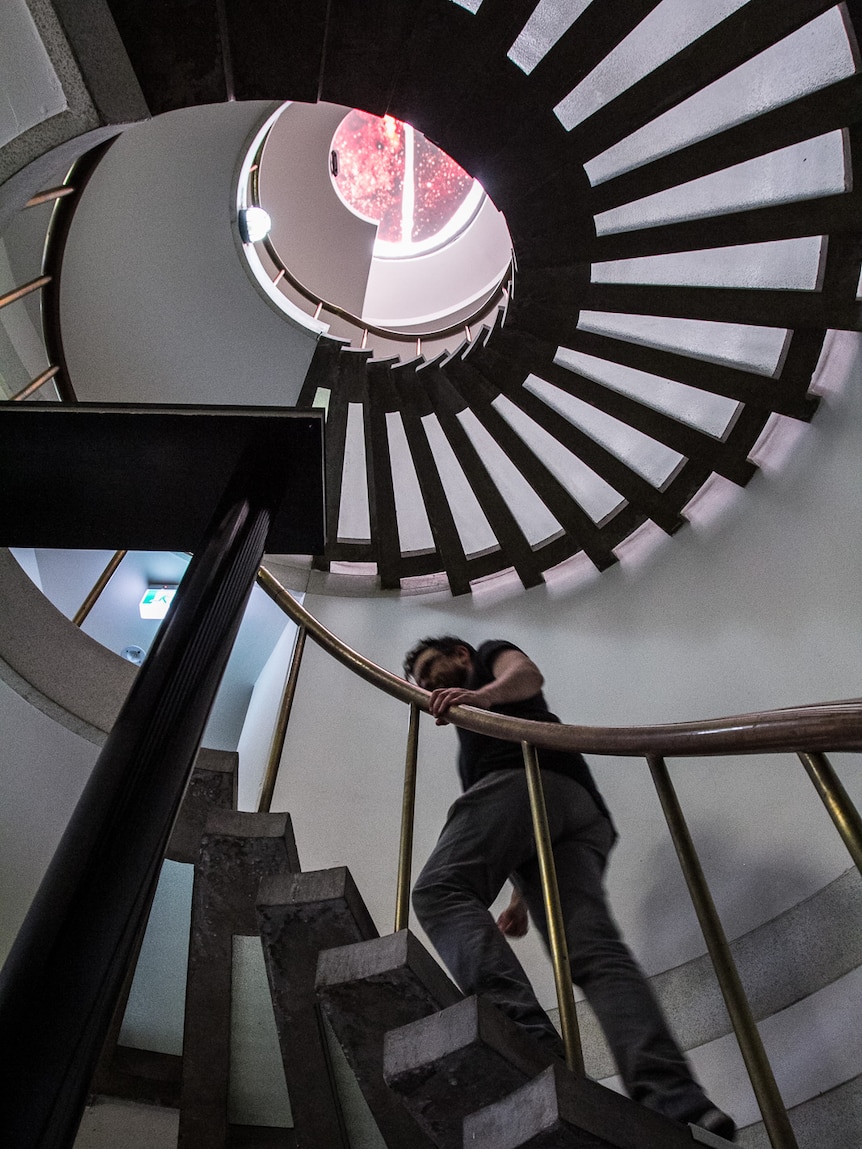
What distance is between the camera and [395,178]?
25.7ft

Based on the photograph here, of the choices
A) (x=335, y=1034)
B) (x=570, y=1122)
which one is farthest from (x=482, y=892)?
(x=570, y=1122)

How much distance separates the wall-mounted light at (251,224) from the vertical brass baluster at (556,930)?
4090 mm

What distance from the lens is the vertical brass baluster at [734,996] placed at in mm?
1010

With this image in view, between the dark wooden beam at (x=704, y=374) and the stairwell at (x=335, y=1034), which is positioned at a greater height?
the dark wooden beam at (x=704, y=374)

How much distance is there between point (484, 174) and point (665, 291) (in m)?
0.88

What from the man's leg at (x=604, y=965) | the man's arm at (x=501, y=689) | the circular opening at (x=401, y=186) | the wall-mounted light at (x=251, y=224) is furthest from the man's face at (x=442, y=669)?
the circular opening at (x=401, y=186)

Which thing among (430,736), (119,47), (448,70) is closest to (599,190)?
(448,70)

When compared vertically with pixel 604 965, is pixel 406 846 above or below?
above

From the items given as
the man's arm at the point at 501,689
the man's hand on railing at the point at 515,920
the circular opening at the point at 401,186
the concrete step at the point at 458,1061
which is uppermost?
the circular opening at the point at 401,186

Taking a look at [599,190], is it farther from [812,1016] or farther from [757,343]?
[812,1016]

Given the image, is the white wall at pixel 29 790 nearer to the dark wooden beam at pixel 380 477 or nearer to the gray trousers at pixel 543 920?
the gray trousers at pixel 543 920

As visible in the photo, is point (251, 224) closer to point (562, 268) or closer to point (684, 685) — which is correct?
point (562, 268)

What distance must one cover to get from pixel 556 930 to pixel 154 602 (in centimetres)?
485

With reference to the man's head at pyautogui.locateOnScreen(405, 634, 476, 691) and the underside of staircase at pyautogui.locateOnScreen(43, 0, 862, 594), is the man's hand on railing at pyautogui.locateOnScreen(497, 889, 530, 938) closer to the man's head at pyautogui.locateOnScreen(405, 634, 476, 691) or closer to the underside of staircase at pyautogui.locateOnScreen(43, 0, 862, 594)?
the man's head at pyautogui.locateOnScreen(405, 634, 476, 691)
